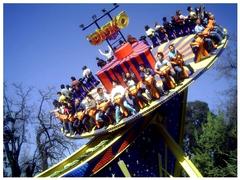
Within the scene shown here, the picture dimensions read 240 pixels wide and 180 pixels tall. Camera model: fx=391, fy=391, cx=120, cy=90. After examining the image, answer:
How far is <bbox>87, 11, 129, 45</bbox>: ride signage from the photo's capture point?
1064 cm

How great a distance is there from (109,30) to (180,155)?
13.0 ft

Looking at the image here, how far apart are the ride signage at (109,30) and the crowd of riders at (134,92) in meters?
0.80

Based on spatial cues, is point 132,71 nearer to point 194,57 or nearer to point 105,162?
point 194,57

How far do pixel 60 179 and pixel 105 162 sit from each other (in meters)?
1.26

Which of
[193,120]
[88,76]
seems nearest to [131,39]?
[88,76]

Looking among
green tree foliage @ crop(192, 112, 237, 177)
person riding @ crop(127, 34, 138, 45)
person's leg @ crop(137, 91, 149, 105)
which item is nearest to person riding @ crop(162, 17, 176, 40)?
person riding @ crop(127, 34, 138, 45)

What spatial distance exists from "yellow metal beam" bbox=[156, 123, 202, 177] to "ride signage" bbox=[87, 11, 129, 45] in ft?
9.47

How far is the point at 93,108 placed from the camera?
9.52 meters

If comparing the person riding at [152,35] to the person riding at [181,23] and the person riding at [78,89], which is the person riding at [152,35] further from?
the person riding at [78,89]

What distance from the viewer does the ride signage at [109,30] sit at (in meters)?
10.6

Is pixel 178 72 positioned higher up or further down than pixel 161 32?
further down

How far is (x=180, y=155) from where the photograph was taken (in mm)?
9656

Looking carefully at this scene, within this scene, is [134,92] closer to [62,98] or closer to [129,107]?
[129,107]

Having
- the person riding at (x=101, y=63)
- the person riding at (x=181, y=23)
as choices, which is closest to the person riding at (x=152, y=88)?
the person riding at (x=101, y=63)
